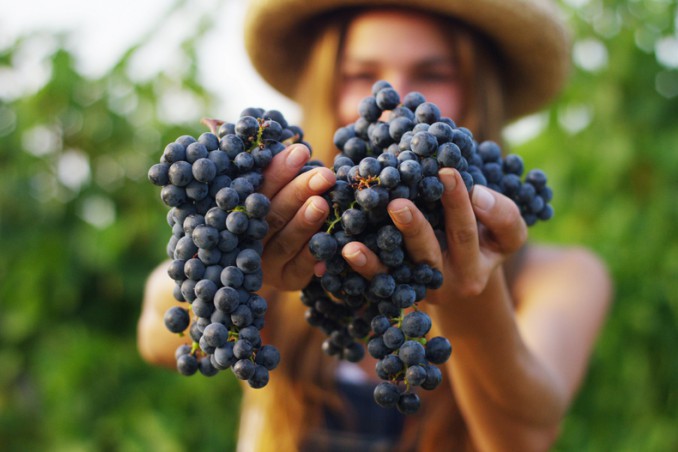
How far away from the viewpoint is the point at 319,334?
81.0 inches

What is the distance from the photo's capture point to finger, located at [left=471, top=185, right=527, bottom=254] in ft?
3.18

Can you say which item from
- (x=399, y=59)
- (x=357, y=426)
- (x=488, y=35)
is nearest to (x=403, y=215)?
(x=399, y=59)

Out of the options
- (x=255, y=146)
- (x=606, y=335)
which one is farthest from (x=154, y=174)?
(x=606, y=335)

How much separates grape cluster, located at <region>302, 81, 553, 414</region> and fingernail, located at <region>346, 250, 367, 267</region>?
0.04 metres

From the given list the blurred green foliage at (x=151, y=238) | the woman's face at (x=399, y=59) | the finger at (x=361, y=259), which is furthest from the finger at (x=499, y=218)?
the blurred green foliage at (x=151, y=238)

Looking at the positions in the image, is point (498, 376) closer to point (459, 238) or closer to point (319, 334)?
point (459, 238)

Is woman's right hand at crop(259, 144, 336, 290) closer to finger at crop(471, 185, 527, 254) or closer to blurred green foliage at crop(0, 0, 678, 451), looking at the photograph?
finger at crop(471, 185, 527, 254)

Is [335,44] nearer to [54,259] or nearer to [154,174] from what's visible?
[154,174]

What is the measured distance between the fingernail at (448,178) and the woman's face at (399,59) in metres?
0.77

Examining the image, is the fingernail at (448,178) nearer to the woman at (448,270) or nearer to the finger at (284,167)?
the woman at (448,270)

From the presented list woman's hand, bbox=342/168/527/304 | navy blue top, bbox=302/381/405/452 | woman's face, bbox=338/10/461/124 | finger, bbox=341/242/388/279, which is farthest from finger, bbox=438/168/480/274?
navy blue top, bbox=302/381/405/452

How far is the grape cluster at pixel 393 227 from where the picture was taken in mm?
851

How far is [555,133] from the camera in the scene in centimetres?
266

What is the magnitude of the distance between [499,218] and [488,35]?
1.03 meters
